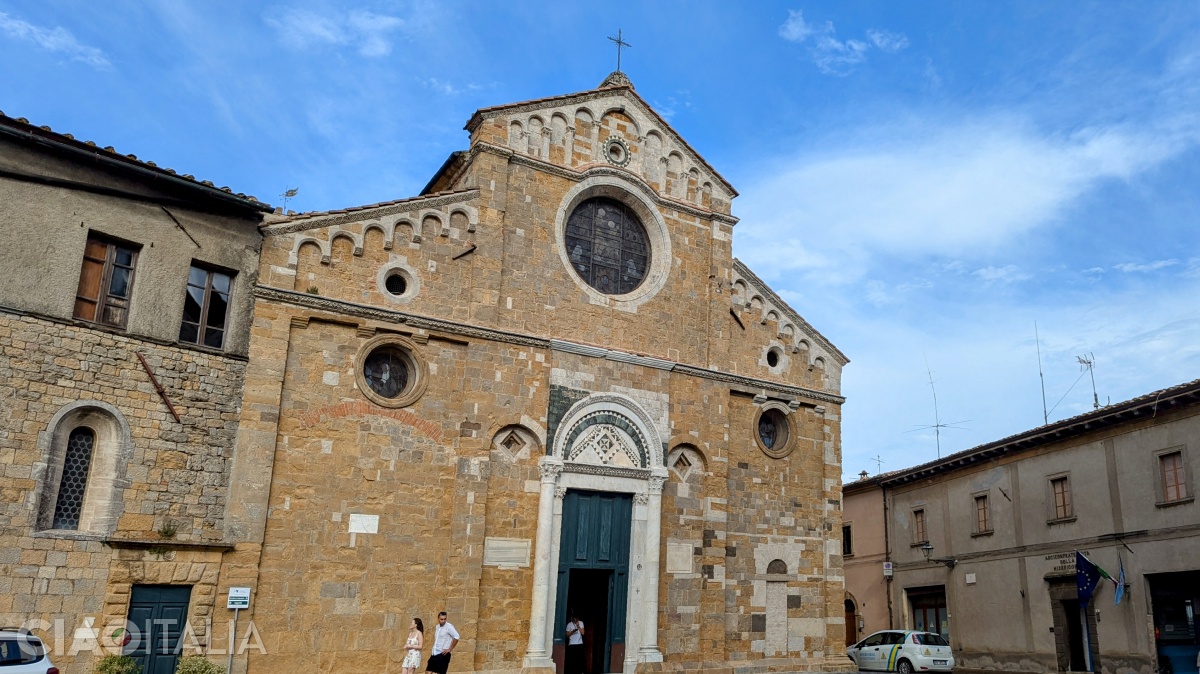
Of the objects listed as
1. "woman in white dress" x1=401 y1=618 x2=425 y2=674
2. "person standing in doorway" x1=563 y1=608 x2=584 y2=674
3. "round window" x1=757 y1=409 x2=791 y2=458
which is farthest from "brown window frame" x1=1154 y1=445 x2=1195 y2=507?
"woman in white dress" x1=401 y1=618 x2=425 y2=674

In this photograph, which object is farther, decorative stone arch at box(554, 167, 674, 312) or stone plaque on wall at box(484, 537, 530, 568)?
decorative stone arch at box(554, 167, 674, 312)

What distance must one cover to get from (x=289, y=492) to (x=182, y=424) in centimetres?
207

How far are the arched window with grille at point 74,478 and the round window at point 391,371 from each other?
4.50m

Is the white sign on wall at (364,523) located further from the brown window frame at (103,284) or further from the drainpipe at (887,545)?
the drainpipe at (887,545)

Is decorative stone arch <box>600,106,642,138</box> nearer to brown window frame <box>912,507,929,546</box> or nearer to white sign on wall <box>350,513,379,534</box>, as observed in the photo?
white sign on wall <box>350,513,379,534</box>

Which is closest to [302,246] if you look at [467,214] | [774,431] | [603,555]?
[467,214]

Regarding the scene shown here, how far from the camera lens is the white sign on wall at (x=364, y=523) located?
16375 mm

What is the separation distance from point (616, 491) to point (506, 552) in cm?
268

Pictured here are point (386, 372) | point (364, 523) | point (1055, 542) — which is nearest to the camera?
point (364, 523)

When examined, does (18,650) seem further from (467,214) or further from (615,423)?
(615,423)

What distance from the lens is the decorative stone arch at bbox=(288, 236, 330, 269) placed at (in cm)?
1688

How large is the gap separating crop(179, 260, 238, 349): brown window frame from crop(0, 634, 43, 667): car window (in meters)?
5.24

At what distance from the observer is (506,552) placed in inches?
691

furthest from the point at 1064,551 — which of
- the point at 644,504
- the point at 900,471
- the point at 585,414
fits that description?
the point at 585,414
